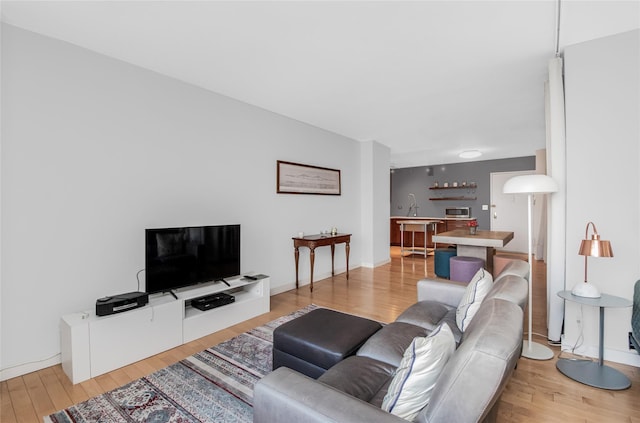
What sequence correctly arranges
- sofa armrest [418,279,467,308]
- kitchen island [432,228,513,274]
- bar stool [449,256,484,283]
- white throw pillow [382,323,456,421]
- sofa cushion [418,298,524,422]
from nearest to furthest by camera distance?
sofa cushion [418,298,524,422] → white throw pillow [382,323,456,421] → sofa armrest [418,279,467,308] → bar stool [449,256,484,283] → kitchen island [432,228,513,274]

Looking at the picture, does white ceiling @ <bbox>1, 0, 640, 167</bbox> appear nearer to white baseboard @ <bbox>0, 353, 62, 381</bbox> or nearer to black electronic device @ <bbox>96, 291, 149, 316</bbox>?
black electronic device @ <bbox>96, 291, 149, 316</bbox>

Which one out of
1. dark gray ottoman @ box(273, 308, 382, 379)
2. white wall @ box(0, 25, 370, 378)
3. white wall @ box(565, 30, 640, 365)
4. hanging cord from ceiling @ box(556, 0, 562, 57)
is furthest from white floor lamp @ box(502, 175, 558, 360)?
white wall @ box(0, 25, 370, 378)

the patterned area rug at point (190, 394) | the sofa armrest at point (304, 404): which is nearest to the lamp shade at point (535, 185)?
the sofa armrest at point (304, 404)

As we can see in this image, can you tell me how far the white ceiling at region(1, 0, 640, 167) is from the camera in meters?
2.04

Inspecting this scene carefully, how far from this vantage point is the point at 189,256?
2.92 metres

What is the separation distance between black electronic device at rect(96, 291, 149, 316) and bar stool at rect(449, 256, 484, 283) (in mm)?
3750

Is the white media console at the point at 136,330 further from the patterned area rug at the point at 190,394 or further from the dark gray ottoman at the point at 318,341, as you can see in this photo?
the dark gray ottoman at the point at 318,341

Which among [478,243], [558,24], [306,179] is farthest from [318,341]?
[478,243]

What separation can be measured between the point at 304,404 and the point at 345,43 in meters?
2.49

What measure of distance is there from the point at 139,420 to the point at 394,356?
1554 millimetres

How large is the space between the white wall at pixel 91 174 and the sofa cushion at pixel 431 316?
2204 millimetres

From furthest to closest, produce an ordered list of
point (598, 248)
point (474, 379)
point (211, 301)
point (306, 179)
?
point (306, 179)
point (211, 301)
point (598, 248)
point (474, 379)

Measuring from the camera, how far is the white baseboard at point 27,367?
216 centimetres

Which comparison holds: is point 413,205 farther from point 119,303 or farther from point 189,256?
point 119,303
